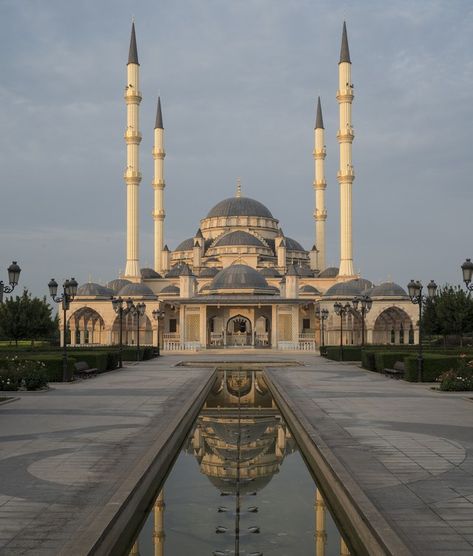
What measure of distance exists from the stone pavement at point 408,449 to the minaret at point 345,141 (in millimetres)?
46559

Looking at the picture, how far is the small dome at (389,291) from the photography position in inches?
2322

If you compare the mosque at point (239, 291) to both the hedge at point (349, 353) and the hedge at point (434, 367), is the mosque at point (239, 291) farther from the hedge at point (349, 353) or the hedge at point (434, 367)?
the hedge at point (434, 367)

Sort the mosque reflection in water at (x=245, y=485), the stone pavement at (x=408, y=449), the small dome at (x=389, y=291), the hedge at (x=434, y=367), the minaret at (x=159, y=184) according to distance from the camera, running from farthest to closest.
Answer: the minaret at (x=159, y=184)
the small dome at (x=389, y=291)
the hedge at (x=434, y=367)
the mosque reflection in water at (x=245, y=485)
the stone pavement at (x=408, y=449)

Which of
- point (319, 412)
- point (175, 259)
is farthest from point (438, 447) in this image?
point (175, 259)

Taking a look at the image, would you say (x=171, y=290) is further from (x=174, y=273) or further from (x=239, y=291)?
(x=239, y=291)

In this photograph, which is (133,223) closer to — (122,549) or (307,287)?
(307,287)

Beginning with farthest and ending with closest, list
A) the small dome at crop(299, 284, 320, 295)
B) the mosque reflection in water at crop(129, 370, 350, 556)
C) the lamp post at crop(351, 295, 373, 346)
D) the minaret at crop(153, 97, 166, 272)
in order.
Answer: the minaret at crop(153, 97, 166, 272) < the small dome at crop(299, 284, 320, 295) < the lamp post at crop(351, 295, 373, 346) < the mosque reflection in water at crop(129, 370, 350, 556)

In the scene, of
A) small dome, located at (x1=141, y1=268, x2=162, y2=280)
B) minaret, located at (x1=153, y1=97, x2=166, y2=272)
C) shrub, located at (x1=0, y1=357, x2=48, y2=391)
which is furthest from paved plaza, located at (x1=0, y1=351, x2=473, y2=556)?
minaret, located at (x1=153, y1=97, x2=166, y2=272)

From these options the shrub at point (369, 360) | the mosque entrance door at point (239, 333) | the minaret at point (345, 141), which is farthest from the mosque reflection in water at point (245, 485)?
the minaret at point (345, 141)

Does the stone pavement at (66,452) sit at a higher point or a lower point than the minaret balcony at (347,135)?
lower

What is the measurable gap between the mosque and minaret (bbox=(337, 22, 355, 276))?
94mm

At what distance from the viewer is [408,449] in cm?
980

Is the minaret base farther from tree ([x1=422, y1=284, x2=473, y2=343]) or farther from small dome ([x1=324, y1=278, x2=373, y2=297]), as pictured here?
tree ([x1=422, y1=284, x2=473, y2=343])

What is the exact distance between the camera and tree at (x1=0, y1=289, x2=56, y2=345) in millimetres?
49812
